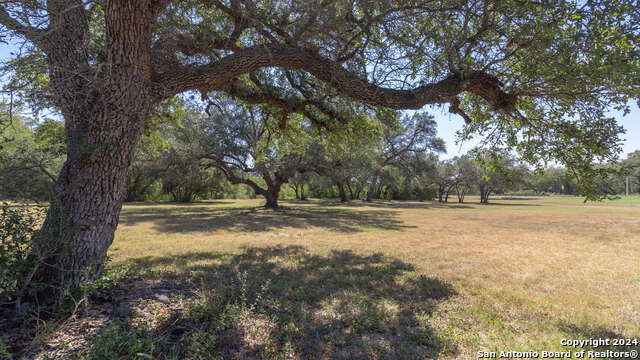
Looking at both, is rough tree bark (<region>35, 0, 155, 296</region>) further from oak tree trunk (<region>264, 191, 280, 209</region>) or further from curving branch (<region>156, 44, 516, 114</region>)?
oak tree trunk (<region>264, 191, 280, 209</region>)

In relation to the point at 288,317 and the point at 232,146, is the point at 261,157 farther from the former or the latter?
the point at 288,317

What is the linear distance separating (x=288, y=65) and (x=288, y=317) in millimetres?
3817

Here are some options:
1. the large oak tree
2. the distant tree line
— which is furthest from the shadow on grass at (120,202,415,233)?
the large oak tree

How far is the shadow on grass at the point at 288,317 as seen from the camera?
2.26 metres

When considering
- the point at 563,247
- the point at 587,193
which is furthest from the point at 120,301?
the point at 563,247

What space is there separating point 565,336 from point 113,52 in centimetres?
611

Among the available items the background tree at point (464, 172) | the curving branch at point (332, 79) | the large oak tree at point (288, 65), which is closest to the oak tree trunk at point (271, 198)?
the large oak tree at point (288, 65)

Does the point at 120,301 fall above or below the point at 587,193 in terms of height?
below

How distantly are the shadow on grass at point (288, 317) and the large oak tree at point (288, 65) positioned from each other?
1.23m

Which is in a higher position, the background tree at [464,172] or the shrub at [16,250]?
the background tree at [464,172]

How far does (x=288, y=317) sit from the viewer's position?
2912 mm

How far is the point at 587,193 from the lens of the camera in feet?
13.0

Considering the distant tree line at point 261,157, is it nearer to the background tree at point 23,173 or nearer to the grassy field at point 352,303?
the background tree at point 23,173

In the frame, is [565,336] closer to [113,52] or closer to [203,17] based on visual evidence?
[113,52]
